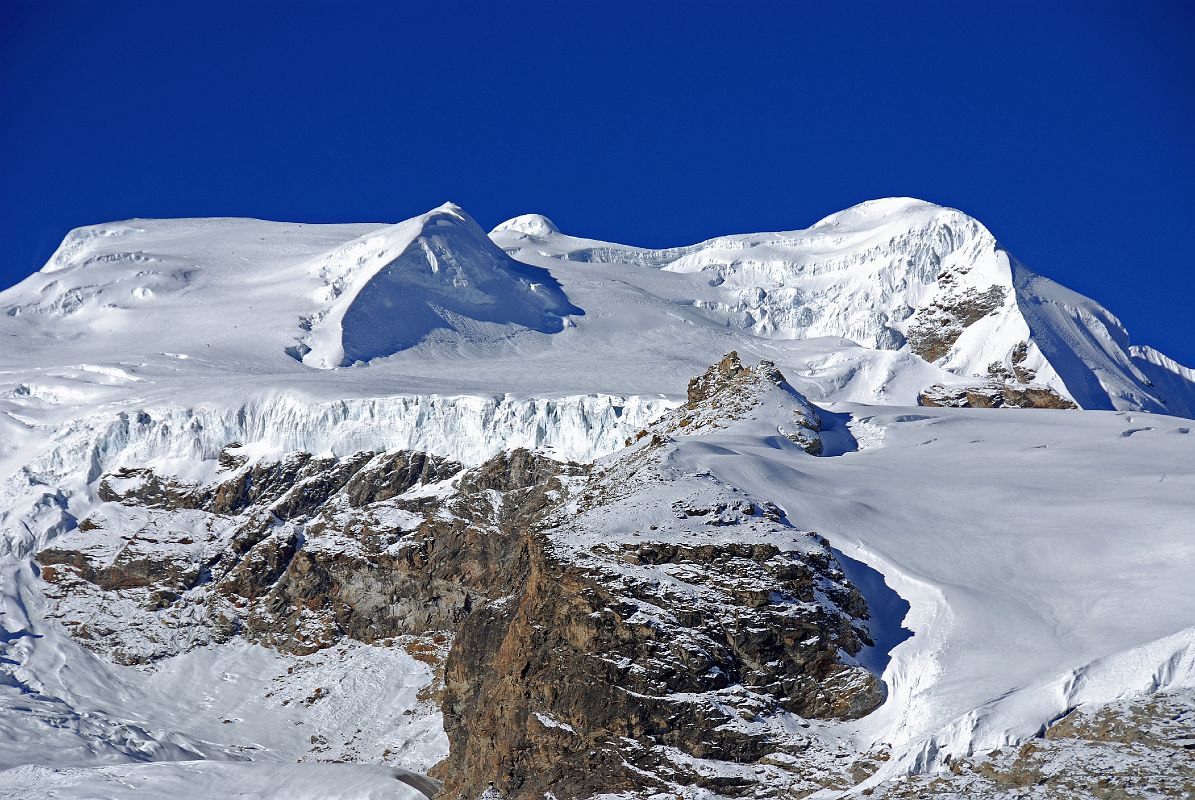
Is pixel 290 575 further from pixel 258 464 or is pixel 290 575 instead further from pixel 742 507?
pixel 742 507

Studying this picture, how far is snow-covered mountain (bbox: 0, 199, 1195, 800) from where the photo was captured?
68562 millimetres

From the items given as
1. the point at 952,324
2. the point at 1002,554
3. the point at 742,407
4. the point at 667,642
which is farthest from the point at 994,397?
the point at 667,642

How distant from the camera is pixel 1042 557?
253ft

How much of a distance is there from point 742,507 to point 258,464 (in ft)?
272

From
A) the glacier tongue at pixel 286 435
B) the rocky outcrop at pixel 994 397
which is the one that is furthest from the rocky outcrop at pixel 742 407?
the rocky outcrop at pixel 994 397

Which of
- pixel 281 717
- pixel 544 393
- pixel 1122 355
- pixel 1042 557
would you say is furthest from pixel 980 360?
pixel 1042 557

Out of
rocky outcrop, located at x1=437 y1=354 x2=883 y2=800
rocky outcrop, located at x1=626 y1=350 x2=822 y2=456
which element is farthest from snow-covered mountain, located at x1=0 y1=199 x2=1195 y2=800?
rocky outcrop, located at x1=626 y1=350 x2=822 y2=456

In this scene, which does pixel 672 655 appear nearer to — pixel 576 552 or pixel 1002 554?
pixel 576 552

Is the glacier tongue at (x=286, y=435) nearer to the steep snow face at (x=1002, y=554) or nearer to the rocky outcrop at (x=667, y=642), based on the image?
the rocky outcrop at (x=667, y=642)

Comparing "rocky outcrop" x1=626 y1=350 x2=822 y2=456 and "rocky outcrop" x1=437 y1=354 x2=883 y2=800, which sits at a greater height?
"rocky outcrop" x1=626 y1=350 x2=822 y2=456

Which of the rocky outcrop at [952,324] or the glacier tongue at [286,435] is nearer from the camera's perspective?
the glacier tongue at [286,435]

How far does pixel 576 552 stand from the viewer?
7562cm

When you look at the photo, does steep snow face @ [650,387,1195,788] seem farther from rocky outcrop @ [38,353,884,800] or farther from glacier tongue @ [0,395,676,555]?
glacier tongue @ [0,395,676,555]

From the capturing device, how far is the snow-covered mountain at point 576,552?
225ft
